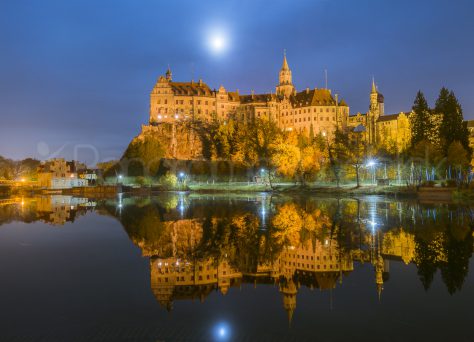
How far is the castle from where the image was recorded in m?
134

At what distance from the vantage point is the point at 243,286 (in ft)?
41.6

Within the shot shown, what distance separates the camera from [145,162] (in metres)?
106

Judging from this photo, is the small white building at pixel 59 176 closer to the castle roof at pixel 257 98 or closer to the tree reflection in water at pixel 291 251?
the castle roof at pixel 257 98

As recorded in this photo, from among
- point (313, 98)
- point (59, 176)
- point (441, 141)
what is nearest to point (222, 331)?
point (441, 141)

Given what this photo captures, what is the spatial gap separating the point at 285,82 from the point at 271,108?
18.9 m

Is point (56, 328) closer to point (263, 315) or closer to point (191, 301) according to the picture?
point (191, 301)

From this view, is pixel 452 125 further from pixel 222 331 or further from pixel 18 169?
pixel 18 169

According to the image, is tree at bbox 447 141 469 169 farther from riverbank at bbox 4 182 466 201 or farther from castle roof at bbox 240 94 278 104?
castle roof at bbox 240 94 278 104

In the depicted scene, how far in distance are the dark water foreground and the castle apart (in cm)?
11360

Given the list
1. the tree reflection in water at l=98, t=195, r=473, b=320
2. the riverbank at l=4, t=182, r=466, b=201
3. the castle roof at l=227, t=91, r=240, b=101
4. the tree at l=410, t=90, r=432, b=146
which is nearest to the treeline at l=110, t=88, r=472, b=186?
the tree at l=410, t=90, r=432, b=146

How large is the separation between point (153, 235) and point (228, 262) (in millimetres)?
9014

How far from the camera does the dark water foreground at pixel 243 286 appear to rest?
9.12 metres

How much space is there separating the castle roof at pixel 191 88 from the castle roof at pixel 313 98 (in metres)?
30.4

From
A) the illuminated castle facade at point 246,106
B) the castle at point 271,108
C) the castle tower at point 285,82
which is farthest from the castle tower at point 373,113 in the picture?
the castle tower at point 285,82
